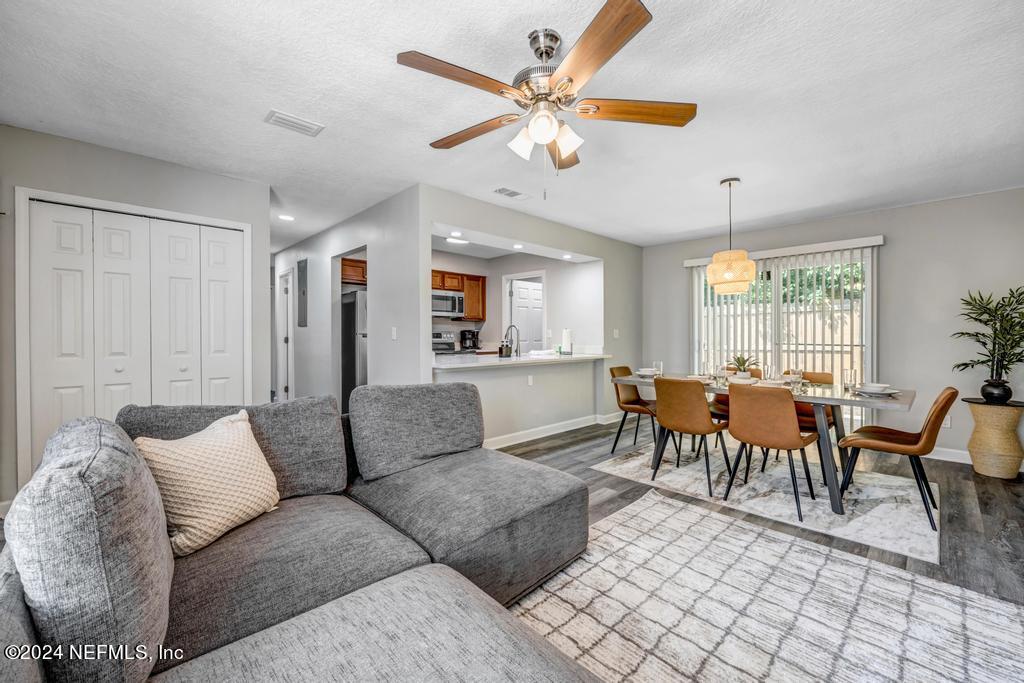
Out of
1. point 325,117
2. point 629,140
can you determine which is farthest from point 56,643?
point 629,140

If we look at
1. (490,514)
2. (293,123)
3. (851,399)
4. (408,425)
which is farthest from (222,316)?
(851,399)

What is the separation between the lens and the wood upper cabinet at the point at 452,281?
680 cm

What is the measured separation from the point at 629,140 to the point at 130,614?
10.3 feet

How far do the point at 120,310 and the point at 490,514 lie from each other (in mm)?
3136

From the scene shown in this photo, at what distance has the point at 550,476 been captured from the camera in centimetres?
212

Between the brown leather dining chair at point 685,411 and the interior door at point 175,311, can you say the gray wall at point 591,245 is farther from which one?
→ the brown leather dining chair at point 685,411

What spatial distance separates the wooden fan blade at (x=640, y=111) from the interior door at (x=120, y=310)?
329cm

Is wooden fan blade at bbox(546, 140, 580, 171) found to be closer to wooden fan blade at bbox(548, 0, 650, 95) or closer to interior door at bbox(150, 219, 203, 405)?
wooden fan blade at bbox(548, 0, 650, 95)

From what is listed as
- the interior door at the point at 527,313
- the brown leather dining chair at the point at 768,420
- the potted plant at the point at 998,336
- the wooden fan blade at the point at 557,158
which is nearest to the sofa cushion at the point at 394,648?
the wooden fan blade at the point at 557,158

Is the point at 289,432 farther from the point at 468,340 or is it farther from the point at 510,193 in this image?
the point at 468,340

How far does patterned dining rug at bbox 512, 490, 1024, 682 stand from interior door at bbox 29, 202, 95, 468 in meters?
3.27

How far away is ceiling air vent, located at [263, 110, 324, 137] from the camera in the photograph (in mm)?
2514

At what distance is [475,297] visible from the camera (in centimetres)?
731

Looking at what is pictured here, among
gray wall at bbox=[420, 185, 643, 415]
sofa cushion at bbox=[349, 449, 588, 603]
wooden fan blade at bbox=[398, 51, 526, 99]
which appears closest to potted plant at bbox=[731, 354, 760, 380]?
gray wall at bbox=[420, 185, 643, 415]
